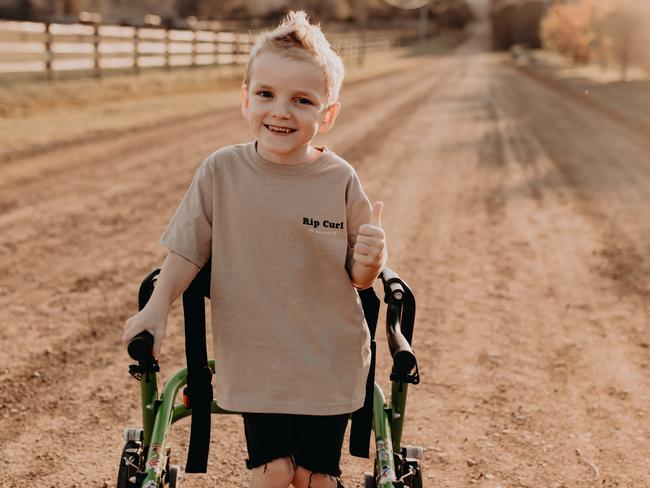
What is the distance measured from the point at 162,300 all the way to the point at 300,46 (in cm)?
75

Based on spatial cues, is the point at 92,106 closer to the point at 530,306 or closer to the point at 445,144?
the point at 445,144

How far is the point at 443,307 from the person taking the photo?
5.14 metres

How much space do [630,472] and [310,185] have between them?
6.98 feet

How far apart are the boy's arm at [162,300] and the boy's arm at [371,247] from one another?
459 millimetres

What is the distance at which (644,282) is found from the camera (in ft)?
19.4

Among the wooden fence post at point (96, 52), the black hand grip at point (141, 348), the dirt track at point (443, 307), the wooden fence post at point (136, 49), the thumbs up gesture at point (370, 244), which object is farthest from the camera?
the wooden fence post at point (136, 49)

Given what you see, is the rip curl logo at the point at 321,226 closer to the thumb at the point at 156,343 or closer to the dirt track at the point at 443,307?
the thumb at the point at 156,343

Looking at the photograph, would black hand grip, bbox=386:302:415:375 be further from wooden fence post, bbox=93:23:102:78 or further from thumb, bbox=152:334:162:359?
wooden fence post, bbox=93:23:102:78

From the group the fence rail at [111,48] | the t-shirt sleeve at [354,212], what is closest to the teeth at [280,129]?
the t-shirt sleeve at [354,212]

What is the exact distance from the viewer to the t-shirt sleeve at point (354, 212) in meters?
2.06

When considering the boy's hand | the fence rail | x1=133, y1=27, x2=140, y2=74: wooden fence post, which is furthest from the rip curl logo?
x1=133, y1=27, x2=140, y2=74: wooden fence post

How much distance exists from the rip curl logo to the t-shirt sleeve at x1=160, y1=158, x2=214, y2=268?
28 centimetres

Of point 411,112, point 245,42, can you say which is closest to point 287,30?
point 411,112

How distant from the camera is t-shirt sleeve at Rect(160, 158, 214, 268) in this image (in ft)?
6.59
